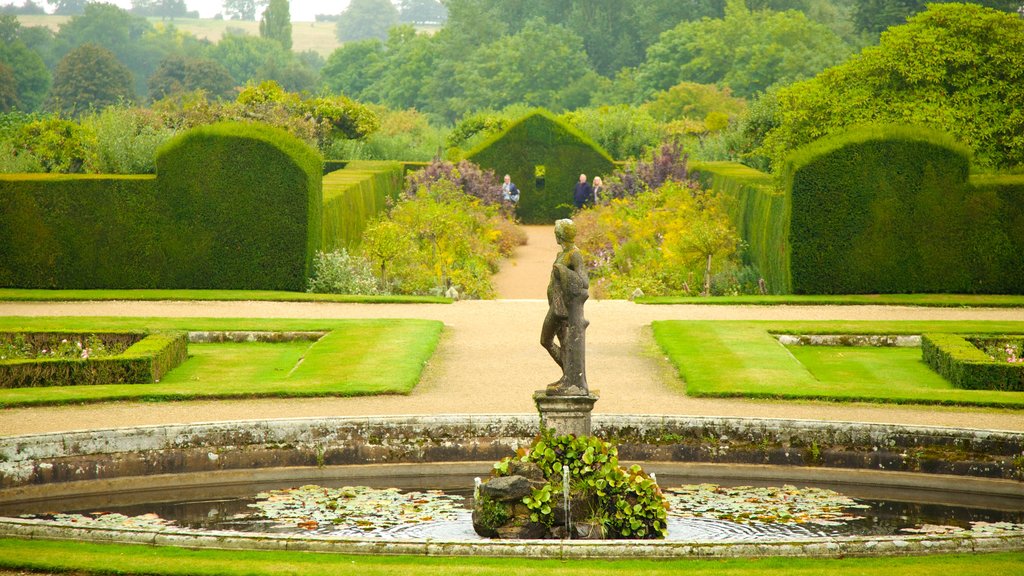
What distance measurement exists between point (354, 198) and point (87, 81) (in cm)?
6480

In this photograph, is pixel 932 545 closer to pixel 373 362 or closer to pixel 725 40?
pixel 373 362

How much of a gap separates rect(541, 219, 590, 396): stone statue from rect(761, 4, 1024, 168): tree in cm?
1668

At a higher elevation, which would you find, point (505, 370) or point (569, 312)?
point (569, 312)

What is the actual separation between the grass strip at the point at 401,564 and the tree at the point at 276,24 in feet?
400

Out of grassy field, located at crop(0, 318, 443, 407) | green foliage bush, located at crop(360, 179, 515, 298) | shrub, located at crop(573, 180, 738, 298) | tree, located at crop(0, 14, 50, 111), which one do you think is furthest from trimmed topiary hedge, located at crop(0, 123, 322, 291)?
tree, located at crop(0, 14, 50, 111)

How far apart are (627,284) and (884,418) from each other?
1089 cm

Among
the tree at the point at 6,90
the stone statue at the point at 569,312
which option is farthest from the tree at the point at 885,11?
the stone statue at the point at 569,312

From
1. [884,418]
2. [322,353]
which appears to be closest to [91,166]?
[322,353]

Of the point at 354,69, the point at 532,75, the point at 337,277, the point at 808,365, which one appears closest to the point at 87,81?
the point at 354,69

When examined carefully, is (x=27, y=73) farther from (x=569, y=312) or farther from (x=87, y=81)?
(x=569, y=312)

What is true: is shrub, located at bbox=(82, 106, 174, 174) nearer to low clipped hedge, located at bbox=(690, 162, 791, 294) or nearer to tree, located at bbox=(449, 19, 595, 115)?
low clipped hedge, located at bbox=(690, 162, 791, 294)

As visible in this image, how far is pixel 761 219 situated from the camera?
83.6 feet

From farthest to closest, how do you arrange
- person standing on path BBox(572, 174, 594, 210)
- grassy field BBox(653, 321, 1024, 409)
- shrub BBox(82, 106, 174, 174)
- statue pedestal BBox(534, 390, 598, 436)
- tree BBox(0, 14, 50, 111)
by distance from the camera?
1. tree BBox(0, 14, 50, 111)
2. person standing on path BBox(572, 174, 594, 210)
3. shrub BBox(82, 106, 174, 174)
4. grassy field BBox(653, 321, 1024, 409)
5. statue pedestal BBox(534, 390, 598, 436)

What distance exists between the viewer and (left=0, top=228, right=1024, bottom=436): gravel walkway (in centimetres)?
1347
